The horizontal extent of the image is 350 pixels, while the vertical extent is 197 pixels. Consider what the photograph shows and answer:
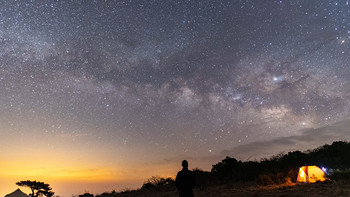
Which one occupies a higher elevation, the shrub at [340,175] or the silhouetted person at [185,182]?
the silhouetted person at [185,182]

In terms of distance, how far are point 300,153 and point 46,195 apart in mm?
26092

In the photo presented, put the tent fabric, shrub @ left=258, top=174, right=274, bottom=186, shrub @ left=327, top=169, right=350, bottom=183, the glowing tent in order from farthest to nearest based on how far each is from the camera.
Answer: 1. the tent fabric
2. shrub @ left=258, top=174, right=274, bottom=186
3. the glowing tent
4. shrub @ left=327, top=169, right=350, bottom=183

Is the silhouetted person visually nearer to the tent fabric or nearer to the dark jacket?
the dark jacket

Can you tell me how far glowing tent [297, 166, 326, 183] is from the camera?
18.4 metres

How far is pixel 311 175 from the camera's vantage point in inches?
728

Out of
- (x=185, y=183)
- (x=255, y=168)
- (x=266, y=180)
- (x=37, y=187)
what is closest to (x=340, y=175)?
(x=266, y=180)

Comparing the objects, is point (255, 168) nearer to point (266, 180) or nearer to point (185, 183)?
point (266, 180)

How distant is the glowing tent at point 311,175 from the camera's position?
18369 mm

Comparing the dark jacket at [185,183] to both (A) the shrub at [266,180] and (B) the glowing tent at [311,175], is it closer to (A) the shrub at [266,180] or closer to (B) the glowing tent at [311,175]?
(A) the shrub at [266,180]

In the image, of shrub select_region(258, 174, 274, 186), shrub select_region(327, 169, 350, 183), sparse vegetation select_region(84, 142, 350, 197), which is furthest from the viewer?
sparse vegetation select_region(84, 142, 350, 197)

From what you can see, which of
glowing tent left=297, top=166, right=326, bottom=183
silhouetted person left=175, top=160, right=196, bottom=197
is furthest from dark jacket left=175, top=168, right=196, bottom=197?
glowing tent left=297, top=166, right=326, bottom=183

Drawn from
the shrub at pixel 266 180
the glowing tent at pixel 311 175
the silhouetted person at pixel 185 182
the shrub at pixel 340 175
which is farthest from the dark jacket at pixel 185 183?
the glowing tent at pixel 311 175

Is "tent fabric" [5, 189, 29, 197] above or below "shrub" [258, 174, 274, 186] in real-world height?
above

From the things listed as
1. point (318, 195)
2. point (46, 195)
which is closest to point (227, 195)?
point (318, 195)
